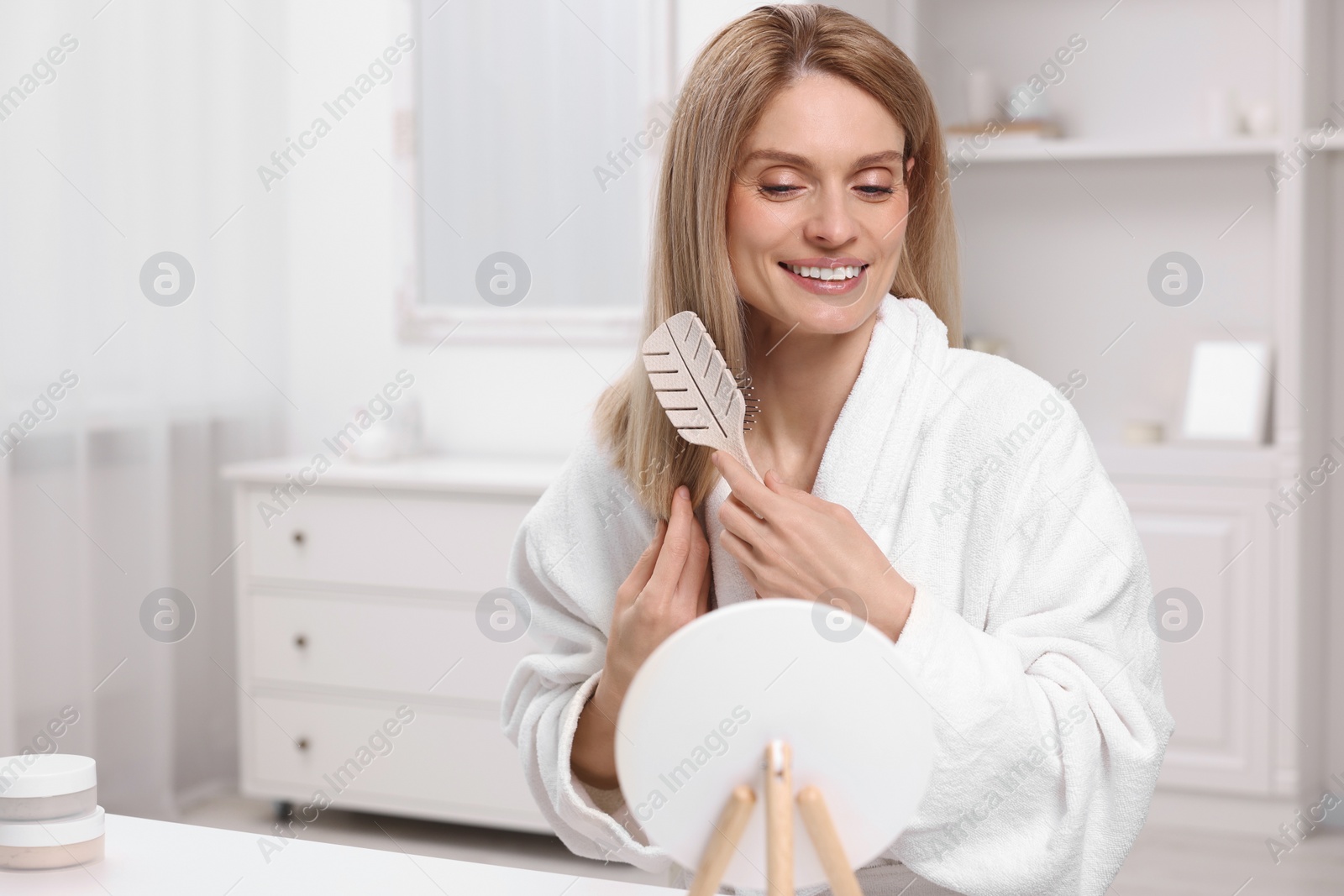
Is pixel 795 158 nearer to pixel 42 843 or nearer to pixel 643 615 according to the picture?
pixel 643 615

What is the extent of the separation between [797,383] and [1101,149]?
2.16 meters

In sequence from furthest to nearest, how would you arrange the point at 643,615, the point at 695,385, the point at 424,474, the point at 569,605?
the point at 424,474 → the point at 569,605 → the point at 643,615 → the point at 695,385

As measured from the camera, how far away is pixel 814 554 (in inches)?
34.2

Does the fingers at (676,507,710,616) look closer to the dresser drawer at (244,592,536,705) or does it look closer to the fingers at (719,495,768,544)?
the fingers at (719,495,768,544)

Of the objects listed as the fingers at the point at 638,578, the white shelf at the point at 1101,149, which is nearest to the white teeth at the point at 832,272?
the fingers at the point at 638,578

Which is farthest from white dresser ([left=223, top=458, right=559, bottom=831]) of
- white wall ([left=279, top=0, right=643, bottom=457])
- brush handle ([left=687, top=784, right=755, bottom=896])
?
brush handle ([left=687, top=784, right=755, bottom=896])

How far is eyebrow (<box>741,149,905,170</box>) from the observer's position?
97cm

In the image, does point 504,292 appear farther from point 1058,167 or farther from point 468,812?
point 1058,167

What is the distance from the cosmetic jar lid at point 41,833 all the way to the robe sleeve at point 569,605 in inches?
13.7

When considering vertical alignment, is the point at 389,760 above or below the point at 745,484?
below

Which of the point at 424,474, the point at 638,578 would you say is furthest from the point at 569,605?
the point at 424,474

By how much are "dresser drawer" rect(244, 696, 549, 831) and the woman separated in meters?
1.61

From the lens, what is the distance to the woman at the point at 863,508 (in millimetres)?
892

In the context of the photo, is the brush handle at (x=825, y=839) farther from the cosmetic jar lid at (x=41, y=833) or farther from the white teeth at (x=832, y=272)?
the cosmetic jar lid at (x=41, y=833)
